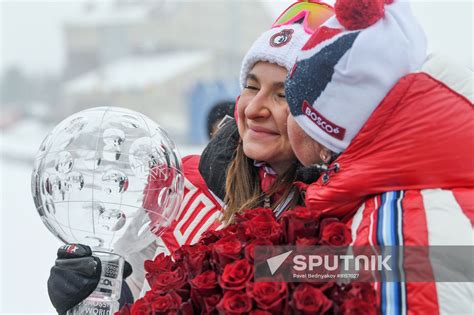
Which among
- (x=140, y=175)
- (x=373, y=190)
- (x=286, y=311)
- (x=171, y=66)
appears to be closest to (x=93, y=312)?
(x=140, y=175)

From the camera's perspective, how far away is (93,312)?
1.62 meters

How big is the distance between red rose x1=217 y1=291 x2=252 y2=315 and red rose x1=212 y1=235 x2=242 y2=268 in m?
0.09

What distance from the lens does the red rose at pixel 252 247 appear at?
1344 mm

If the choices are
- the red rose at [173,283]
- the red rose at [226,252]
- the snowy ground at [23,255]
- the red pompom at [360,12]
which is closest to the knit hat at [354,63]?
the red pompom at [360,12]

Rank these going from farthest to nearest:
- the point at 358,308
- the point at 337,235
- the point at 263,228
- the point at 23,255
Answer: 1. the point at 23,255
2. the point at 263,228
3. the point at 337,235
4. the point at 358,308

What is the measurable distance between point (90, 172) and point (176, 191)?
224mm

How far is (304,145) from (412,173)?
0.29 m

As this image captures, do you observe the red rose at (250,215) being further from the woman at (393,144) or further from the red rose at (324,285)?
the red rose at (324,285)

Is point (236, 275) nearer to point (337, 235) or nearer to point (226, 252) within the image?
point (226, 252)

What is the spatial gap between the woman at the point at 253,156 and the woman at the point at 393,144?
17.1 inches

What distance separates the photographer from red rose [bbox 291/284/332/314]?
1.21 metres

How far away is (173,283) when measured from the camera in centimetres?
140

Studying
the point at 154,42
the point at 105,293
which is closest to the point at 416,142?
the point at 105,293

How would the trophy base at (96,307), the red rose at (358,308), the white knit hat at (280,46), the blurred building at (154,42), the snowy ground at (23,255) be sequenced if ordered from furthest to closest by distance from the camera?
1. the blurred building at (154,42)
2. the snowy ground at (23,255)
3. the white knit hat at (280,46)
4. the trophy base at (96,307)
5. the red rose at (358,308)
